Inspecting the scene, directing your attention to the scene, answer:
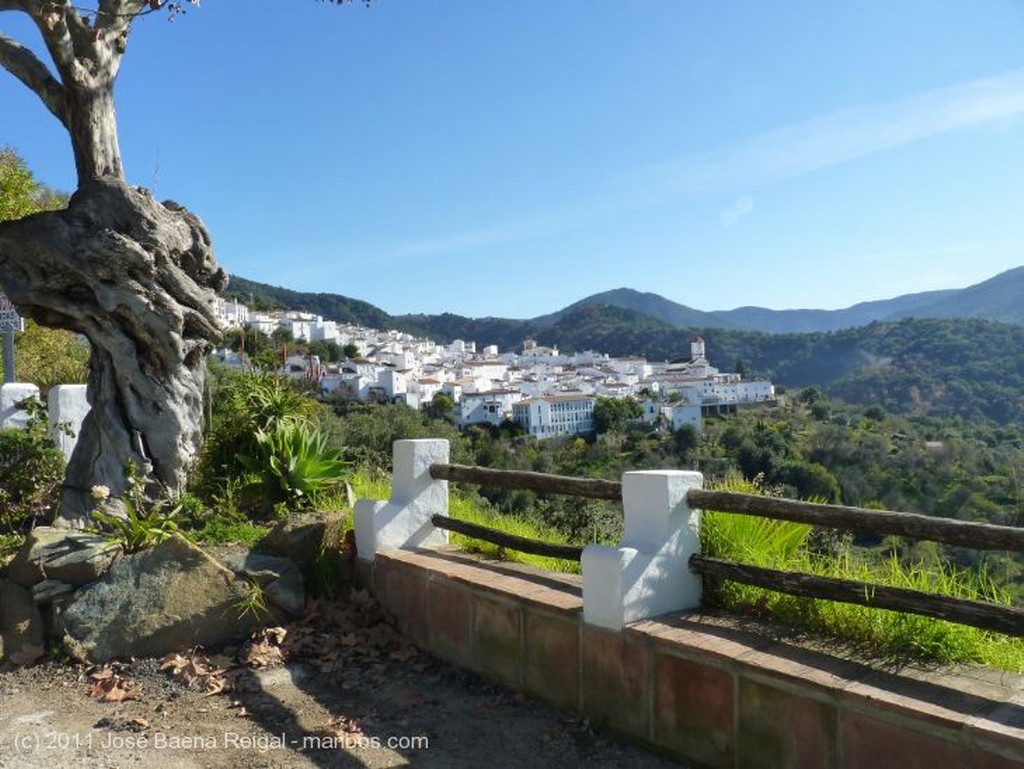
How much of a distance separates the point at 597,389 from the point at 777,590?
80761mm

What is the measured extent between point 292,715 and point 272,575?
117 cm

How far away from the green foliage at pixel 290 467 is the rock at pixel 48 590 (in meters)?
1.61

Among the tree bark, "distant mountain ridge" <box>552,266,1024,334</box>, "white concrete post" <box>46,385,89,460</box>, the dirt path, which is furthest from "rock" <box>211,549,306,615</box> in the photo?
"distant mountain ridge" <box>552,266,1024,334</box>

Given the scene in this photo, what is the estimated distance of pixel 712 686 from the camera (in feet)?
10.4

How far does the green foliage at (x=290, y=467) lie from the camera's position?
606 centimetres

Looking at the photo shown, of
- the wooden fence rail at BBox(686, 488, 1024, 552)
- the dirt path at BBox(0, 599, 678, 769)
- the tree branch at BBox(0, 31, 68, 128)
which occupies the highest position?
the tree branch at BBox(0, 31, 68, 128)

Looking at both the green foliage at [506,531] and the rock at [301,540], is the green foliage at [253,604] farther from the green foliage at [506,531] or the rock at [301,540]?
the green foliage at [506,531]

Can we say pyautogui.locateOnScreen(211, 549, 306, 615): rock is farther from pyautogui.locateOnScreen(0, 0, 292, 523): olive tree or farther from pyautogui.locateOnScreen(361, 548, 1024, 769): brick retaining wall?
pyautogui.locateOnScreen(0, 0, 292, 523): olive tree

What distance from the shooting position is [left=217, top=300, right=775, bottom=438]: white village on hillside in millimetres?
A: 65000

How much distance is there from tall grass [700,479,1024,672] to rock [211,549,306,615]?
101 inches

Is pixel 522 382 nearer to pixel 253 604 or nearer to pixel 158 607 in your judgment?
pixel 253 604

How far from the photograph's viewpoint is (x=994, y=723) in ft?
7.97

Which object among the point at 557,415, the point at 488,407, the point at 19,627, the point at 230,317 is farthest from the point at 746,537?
the point at 488,407

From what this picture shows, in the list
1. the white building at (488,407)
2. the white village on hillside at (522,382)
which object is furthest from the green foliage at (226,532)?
the white building at (488,407)
